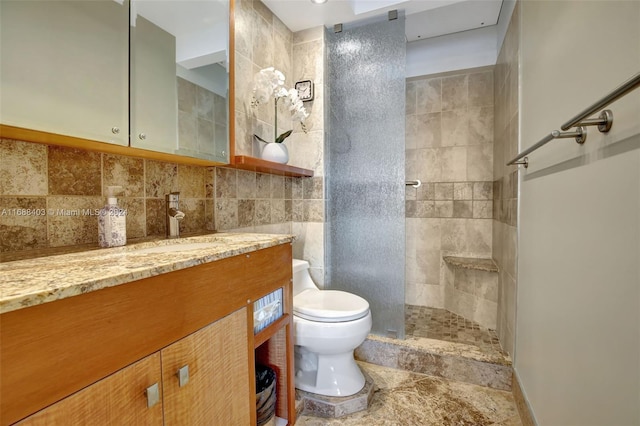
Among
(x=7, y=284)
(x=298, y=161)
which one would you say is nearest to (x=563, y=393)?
(x=7, y=284)

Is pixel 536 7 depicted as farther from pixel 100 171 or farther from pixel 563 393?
pixel 100 171

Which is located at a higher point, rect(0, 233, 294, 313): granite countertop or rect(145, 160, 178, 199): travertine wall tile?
rect(145, 160, 178, 199): travertine wall tile

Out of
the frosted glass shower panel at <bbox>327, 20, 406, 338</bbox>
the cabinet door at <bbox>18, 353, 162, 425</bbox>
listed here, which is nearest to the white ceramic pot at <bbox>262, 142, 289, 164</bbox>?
the frosted glass shower panel at <bbox>327, 20, 406, 338</bbox>

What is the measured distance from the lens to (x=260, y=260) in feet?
3.73

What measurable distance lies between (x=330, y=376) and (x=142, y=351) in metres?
1.17

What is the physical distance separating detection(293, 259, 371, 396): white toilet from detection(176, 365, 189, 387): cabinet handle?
0.78 metres

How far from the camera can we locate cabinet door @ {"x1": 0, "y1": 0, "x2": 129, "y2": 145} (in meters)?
0.76

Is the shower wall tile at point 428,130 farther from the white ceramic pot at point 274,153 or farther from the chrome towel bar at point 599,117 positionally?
the chrome towel bar at point 599,117

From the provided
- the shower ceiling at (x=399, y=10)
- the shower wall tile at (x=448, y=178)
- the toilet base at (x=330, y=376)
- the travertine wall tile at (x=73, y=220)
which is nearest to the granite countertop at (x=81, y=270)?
the travertine wall tile at (x=73, y=220)

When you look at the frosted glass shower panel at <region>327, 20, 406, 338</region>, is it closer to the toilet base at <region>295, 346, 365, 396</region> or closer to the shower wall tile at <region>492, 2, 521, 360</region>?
the toilet base at <region>295, 346, 365, 396</region>

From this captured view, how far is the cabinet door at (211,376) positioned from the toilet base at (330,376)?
620mm

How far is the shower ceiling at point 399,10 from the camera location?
1878mm

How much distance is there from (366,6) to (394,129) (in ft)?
2.69

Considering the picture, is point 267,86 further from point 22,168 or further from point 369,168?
point 22,168
